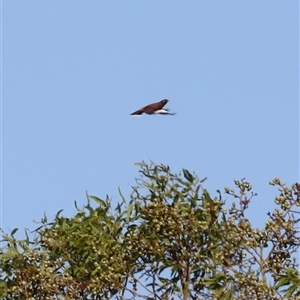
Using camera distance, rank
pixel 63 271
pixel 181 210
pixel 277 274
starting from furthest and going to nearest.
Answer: pixel 63 271 < pixel 181 210 < pixel 277 274

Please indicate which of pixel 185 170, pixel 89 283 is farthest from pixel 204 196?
pixel 89 283

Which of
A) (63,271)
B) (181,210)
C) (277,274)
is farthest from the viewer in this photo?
(63,271)

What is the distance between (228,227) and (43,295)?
8.78 ft

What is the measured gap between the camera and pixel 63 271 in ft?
58.5

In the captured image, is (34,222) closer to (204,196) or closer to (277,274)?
(204,196)

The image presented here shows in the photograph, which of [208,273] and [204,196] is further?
[204,196]

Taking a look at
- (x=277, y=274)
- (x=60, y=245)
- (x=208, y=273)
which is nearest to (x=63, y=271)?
(x=60, y=245)

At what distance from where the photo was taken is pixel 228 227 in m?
16.0

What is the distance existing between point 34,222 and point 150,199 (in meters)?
2.12

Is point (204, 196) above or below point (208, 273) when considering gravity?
above

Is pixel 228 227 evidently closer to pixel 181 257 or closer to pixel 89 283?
pixel 181 257

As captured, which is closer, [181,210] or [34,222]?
[181,210]

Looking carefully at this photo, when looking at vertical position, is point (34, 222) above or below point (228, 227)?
above

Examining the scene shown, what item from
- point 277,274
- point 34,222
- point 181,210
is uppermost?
point 34,222
